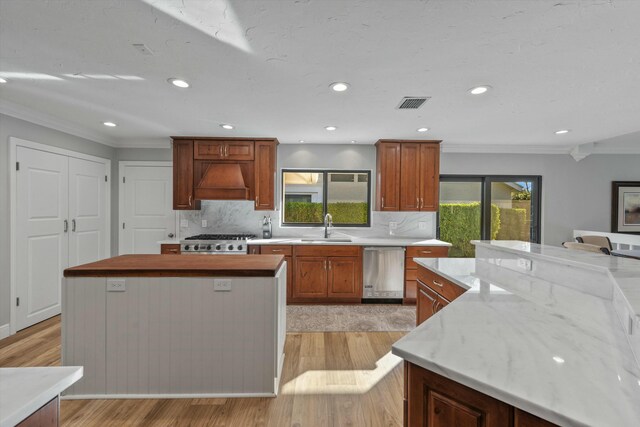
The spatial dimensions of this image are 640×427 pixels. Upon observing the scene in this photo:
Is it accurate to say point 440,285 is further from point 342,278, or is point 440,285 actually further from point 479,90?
point 342,278

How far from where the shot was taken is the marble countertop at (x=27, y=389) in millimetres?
608

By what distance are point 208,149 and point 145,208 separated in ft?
4.59

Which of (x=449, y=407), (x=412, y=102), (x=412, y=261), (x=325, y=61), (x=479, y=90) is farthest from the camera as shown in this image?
(x=412, y=261)

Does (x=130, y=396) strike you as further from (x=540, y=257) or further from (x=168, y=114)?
(x=540, y=257)

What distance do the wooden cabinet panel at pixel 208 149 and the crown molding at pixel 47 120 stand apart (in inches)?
51.5

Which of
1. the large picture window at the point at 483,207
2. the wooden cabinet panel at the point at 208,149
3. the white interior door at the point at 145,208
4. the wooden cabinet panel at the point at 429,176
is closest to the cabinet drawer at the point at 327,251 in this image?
the wooden cabinet panel at the point at 429,176

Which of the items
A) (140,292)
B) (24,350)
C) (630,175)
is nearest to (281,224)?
(140,292)

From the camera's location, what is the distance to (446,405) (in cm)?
93

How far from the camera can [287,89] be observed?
238 centimetres

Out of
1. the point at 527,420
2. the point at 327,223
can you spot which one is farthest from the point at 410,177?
the point at 527,420

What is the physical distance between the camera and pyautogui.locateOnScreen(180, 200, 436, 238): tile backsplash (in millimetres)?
4469

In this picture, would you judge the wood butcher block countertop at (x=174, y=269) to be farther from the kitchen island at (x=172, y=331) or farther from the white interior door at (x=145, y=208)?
the white interior door at (x=145, y=208)

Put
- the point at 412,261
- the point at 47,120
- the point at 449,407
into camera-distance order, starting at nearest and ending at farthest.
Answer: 1. the point at 449,407
2. the point at 47,120
3. the point at 412,261

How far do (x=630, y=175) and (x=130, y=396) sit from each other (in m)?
7.01
